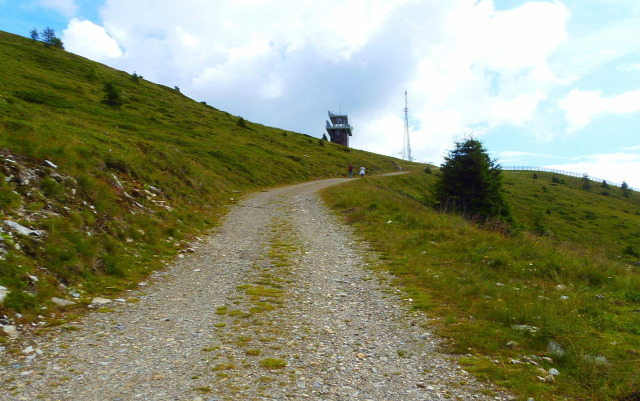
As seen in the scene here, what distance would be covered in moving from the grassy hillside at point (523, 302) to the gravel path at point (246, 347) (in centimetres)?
74

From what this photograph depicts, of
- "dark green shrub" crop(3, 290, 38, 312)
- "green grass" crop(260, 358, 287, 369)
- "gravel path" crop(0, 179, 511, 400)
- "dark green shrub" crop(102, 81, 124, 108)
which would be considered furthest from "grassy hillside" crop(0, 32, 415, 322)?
"dark green shrub" crop(102, 81, 124, 108)

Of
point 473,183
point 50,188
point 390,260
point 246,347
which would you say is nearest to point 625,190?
point 473,183

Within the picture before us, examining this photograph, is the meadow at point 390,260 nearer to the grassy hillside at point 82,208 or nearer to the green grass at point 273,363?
the grassy hillside at point 82,208

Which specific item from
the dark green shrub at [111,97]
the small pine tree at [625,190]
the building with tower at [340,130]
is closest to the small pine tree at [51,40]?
the dark green shrub at [111,97]

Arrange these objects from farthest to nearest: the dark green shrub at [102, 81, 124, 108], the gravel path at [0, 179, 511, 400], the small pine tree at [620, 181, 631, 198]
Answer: the small pine tree at [620, 181, 631, 198] < the dark green shrub at [102, 81, 124, 108] < the gravel path at [0, 179, 511, 400]

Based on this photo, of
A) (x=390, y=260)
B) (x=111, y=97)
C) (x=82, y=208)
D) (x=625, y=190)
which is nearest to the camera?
(x=82, y=208)

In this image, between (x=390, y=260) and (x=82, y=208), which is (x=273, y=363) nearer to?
(x=390, y=260)

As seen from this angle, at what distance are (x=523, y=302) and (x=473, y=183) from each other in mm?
23575

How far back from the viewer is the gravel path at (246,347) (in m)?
4.85

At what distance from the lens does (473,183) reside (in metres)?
29.5

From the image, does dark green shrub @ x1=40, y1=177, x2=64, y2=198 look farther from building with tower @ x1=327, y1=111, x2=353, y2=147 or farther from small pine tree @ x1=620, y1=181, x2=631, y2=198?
small pine tree @ x1=620, y1=181, x2=631, y2=198

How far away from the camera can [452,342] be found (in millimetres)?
6543

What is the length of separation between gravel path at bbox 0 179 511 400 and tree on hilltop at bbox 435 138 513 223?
21280 mm

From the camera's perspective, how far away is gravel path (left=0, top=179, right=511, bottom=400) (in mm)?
4852
